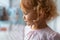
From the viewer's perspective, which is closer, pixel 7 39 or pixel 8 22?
pixel 8 22

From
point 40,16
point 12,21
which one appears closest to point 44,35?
point 40,16

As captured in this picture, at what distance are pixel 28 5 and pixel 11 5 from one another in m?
0.56

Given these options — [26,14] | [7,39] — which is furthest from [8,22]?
[26,14]

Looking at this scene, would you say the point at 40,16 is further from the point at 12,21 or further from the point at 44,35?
the point at 12,21

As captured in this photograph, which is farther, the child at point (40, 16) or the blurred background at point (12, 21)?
the blurred background at point (12, 21)

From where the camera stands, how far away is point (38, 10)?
680 mm

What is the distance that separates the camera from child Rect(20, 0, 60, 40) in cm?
67

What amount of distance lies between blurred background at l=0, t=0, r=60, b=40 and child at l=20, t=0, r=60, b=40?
0.44m

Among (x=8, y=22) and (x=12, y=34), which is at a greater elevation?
(x=8, y=22)

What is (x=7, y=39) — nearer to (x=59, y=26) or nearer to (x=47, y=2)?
(x=59, y=26)

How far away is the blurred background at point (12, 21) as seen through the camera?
47.5 inches

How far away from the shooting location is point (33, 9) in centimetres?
69

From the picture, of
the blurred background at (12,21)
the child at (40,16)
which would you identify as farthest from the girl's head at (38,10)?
the blurred background at (12,21)

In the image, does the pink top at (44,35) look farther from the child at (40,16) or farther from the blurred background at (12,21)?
the blurred background at (12,21)
